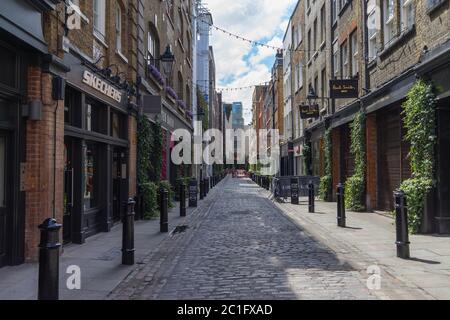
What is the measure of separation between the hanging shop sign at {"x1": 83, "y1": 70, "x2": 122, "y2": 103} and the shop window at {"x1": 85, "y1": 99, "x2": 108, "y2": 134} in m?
0.36

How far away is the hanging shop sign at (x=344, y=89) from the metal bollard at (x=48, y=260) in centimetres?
1387

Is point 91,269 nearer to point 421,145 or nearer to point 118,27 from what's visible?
point 421,145

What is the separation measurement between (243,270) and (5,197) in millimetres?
3894

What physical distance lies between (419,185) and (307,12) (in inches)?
821

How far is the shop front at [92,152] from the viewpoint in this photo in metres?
10.1

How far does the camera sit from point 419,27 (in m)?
12.1

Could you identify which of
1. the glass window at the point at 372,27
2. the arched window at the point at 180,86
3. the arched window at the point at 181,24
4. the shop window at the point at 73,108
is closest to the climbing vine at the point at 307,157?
the arched window at the point at 180,86

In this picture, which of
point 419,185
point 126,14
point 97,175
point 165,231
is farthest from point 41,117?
point 419,185

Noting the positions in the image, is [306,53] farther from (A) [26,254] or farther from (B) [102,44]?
(A) [26,254]

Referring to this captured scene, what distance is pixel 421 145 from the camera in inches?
444

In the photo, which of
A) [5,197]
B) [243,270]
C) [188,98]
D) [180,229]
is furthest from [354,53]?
[188,98]

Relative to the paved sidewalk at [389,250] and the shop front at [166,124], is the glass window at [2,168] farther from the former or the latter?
the shop front at [166,124]

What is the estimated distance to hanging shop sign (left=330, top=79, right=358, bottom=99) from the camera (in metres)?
17.2

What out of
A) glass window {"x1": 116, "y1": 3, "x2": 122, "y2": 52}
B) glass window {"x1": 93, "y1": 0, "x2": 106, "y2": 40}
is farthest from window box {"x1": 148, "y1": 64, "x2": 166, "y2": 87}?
glass window {"x1": 93, "y1": 0, "x2": 106, "y2": 40}
